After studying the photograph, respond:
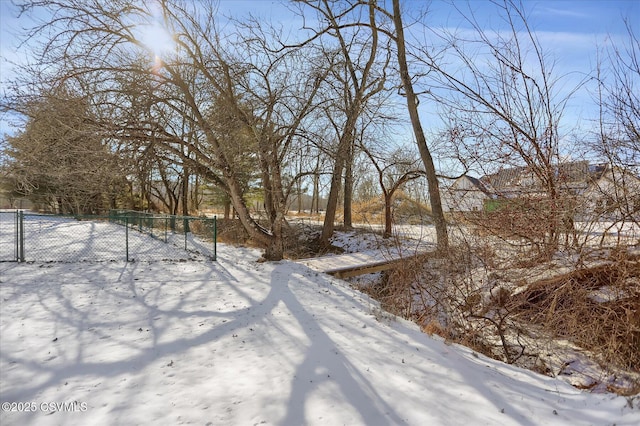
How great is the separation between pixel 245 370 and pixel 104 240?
10449mm

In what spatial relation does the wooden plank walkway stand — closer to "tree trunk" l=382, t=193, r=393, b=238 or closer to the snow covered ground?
"tree trunk" l=382, t=193, r=393, b=238

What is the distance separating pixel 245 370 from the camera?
3.17 m

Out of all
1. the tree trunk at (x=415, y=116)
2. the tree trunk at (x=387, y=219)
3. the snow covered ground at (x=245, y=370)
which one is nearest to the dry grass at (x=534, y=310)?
the snow covered ground at (x=245, y=370)

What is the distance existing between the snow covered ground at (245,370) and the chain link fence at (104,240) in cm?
294

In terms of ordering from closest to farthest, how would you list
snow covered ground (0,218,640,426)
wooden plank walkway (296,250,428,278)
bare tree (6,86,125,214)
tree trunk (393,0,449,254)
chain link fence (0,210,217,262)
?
1. snow covered ground (0,218,640,426)
2. bare tree (6,86,125,214)
3. chain link fence (0,210,217,262)
4. wooden plank walkway (296,250,428,278)
5. tree trunk (393,0,449,254)

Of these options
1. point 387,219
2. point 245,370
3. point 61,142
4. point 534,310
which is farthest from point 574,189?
point 61,142

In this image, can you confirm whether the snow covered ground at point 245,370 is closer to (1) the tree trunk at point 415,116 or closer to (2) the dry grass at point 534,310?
(2) the dry grass at point 534,310

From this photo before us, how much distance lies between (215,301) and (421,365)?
11.1 ft

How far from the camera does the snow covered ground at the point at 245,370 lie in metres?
2.51

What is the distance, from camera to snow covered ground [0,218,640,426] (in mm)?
2510

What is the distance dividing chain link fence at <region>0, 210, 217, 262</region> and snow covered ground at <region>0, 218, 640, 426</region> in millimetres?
2943

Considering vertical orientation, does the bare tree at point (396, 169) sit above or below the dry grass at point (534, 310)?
above

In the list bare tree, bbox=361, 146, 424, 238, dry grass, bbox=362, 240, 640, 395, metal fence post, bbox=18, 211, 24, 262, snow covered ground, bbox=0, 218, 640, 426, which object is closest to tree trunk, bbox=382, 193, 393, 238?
bare tree, bbox=361, 146, 424, 238

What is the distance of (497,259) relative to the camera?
532 cm
